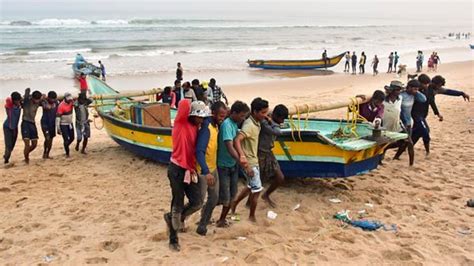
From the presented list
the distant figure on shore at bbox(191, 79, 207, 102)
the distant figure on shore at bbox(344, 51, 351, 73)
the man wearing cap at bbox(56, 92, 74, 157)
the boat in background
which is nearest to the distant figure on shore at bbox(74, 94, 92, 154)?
the man wearing cap at bbox(56, 92, 74, 157)

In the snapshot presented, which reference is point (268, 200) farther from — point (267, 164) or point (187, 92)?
point (187, 92)

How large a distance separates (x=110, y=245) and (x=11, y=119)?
4382mm

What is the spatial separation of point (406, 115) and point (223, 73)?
1952 centimetres

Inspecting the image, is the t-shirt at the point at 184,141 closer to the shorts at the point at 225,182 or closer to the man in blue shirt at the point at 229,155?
the man in blue shirt at the point at 229,155

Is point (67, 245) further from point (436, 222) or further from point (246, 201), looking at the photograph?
point (436, 222)

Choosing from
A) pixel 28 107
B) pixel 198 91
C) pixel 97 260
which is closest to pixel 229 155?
pixel 97 260

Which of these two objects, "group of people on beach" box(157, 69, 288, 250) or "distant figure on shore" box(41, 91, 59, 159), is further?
"distant figure on shore" box(41, 91, 59, 159)

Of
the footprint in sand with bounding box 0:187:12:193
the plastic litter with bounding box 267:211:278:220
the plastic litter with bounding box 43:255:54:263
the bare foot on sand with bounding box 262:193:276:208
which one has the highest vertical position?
the bare foot on sand with bounding box 262:193:276:208

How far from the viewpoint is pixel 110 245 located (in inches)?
206

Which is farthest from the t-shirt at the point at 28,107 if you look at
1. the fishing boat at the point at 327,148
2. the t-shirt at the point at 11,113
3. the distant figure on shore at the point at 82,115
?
the fishing boat at the point at 327,148

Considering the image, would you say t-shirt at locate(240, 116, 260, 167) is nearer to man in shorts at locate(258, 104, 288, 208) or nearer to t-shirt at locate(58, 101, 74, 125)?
man in shorts at locate(258, 104, 288, 208)

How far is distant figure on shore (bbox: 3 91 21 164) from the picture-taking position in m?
8.29

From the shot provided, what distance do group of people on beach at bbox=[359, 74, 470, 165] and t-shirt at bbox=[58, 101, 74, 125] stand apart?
205 inches

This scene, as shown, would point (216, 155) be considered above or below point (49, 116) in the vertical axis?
above
